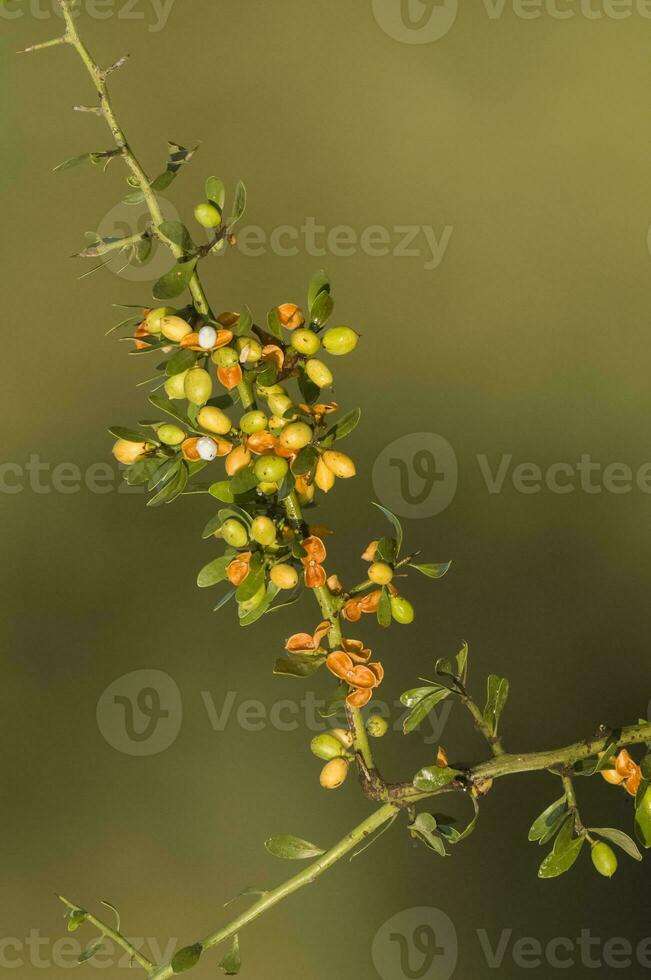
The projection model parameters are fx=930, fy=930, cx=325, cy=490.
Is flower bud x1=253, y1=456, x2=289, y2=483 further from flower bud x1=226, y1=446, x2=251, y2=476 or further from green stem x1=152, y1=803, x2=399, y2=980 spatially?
green stem x1=152, y1=803, x2=399, y2=980

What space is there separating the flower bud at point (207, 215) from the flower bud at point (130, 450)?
0.12 metres

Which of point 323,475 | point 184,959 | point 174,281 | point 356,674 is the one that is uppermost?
point 174,281

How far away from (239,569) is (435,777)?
15 cm

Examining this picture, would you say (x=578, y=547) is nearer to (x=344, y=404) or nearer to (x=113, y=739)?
(x=344, y=404)

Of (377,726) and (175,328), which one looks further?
(377,726)

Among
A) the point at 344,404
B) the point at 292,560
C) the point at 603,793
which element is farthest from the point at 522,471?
the point at 292,560

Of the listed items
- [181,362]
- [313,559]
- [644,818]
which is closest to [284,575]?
[313,559]

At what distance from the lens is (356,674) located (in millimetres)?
482

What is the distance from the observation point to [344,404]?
1.17 meters

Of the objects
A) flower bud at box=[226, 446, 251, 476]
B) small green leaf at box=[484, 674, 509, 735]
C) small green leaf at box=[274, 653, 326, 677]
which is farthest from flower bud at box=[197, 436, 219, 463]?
small green leaf at box=[484, 674, 509, 735]

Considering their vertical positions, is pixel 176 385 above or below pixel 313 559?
above

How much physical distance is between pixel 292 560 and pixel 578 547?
0.75 m

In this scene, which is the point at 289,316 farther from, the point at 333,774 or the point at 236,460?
the point at 333,774

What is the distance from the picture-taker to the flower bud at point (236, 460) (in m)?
0.46
